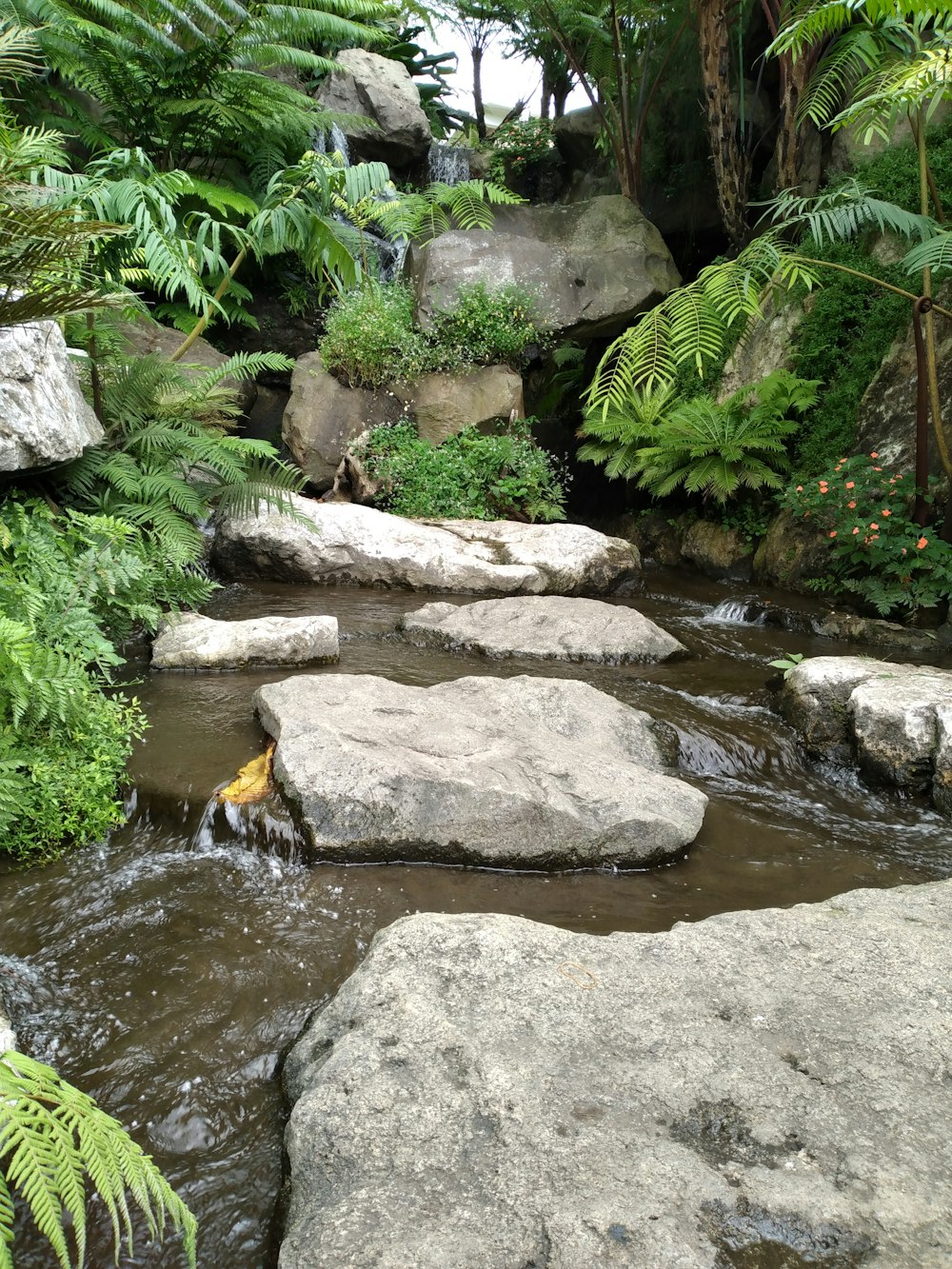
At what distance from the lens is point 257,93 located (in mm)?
10383

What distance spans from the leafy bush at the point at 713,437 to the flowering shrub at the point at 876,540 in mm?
822

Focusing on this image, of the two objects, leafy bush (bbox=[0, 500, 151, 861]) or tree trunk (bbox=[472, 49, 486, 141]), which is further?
tree trunk (bbox=[472, 49, 486, 141])

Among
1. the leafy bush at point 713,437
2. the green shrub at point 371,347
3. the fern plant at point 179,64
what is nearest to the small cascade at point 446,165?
the fern plant at point 179,64

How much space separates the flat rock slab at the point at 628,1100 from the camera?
5.17 feet

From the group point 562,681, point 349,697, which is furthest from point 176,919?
point 562,681

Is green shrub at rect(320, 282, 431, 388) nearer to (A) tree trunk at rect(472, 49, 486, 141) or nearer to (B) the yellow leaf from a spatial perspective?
(B) the yellow leaf

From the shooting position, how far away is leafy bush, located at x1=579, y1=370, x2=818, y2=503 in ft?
27.8

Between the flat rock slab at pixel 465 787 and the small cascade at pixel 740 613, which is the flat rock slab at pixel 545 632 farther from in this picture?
the flat rock slab at pixel 465 787

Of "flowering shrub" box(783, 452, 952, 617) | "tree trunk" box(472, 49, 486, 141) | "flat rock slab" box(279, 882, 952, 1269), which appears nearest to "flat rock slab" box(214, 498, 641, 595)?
"flowering shrub" box(783, 452, 952, 617)

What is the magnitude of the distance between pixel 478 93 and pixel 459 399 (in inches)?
481

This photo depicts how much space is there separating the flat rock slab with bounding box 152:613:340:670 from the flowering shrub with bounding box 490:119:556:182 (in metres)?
12.2

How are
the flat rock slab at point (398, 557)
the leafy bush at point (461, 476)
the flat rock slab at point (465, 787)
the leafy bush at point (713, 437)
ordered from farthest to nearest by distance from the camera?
the leafy bush at point (461, 476) < the leafy bush at point (713, 437) < the flat rock slab at point (398, 557) < the flat rock slab at point (465, 787)

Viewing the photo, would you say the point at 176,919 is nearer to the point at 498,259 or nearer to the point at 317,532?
the point at 317,532

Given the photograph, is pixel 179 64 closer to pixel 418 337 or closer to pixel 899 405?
pixel 418 337
